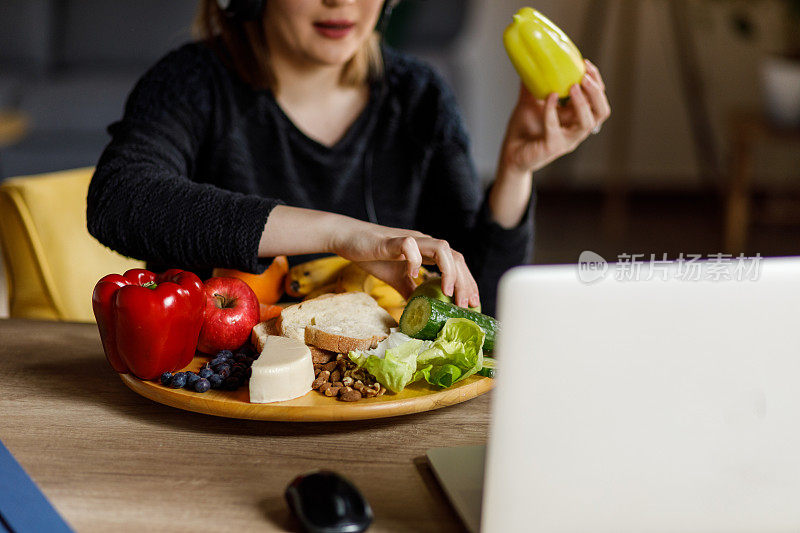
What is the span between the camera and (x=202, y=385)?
891mm

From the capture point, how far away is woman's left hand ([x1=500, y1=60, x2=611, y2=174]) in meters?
1.28

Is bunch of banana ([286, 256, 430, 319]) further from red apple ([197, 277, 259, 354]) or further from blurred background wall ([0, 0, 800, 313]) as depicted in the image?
blurred background wall ([0, 0, 800, 313])

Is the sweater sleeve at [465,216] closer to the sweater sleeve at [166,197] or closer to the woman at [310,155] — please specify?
the woman at [310,155]

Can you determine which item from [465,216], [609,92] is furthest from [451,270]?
[609,92]

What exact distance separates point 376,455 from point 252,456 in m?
0.12

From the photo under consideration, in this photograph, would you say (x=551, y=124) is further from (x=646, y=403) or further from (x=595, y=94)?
(x=646, y=403)

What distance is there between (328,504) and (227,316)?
388 mm

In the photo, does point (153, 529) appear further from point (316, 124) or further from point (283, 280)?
point (316, 124)

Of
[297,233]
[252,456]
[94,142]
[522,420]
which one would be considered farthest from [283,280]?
[94,142]

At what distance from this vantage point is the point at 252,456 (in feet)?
2.70

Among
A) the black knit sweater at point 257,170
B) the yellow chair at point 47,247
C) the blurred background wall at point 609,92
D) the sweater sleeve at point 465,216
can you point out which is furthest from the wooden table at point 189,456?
the blurred background wall at point 609,92

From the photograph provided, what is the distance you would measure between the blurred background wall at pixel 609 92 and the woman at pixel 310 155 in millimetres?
2266

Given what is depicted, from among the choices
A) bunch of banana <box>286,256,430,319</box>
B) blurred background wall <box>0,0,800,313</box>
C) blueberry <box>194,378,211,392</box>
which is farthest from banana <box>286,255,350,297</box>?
blurred background wall <box>0,0,800,313</box>

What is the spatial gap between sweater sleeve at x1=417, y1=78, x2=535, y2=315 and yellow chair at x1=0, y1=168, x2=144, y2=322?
0.65m
